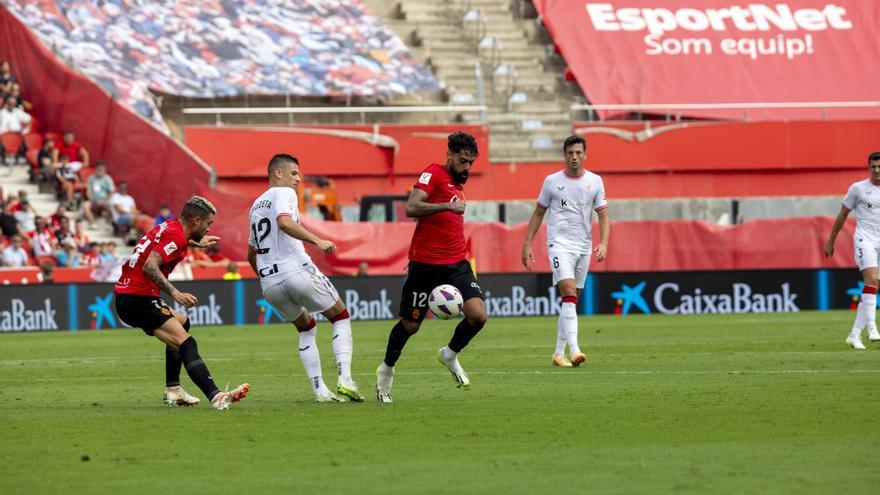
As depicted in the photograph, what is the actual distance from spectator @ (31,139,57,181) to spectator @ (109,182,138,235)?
1785 millimetres

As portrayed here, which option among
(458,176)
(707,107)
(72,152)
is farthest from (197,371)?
(707,107)

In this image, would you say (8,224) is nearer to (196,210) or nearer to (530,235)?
(530,235)

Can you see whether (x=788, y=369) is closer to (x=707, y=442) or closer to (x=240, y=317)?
(x=707, y=442)

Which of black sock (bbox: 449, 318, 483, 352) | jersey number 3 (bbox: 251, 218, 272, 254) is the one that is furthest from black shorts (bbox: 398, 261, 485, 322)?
jersey number 3 (bbox: 251, 218, 272, 254)

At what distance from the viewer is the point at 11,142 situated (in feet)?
122

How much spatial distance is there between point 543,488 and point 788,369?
7866 mm

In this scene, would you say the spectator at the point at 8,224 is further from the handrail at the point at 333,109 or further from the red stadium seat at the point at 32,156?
the handrail at the point at 333,109

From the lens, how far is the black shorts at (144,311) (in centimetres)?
1327

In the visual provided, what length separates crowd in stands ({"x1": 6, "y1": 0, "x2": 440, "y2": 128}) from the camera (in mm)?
40500

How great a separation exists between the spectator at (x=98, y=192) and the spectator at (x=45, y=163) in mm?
1066

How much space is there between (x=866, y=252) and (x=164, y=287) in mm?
10075

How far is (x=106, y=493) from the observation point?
878 centimetres

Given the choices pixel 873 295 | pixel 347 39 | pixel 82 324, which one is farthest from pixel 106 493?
pixel 347 39

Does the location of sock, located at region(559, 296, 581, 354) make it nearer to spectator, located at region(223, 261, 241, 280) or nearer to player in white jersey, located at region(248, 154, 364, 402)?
player in white jersey, located at region(248, 154, 364, 402)
